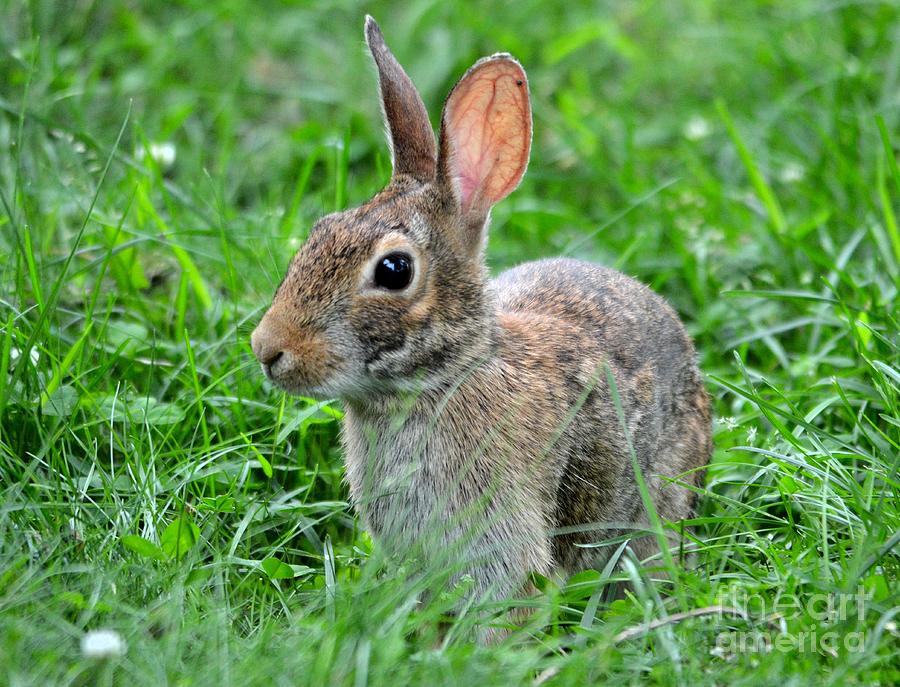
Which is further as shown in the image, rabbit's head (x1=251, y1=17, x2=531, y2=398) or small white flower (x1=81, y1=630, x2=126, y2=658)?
rabbit's head (x1=251, y1=17, x2=531, y2=398)

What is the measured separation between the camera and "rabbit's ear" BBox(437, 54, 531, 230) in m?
4.09

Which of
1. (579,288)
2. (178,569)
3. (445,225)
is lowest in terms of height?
(178,569)

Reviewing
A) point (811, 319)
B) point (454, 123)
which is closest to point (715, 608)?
point (454, 123)

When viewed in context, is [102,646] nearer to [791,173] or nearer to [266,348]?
[266,348]

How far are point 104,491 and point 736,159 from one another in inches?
166

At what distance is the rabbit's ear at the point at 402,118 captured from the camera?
4.24 metres

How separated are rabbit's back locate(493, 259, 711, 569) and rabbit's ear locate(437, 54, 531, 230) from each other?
0.45 metres

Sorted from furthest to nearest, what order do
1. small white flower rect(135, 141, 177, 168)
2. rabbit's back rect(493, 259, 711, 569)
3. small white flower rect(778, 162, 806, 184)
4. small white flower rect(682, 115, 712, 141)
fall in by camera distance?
small white flower rect(682, 115, 712, 141) → small white flower rect(778, 162, 806, 184) → small white flower rect(135, 141, 177, 168) → rabbit's back rect(493, 259, 711, 569)

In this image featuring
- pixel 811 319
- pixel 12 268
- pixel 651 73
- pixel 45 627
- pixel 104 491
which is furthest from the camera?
pixel 651 73

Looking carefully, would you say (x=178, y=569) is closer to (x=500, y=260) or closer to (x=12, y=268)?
(x=12, y=268)

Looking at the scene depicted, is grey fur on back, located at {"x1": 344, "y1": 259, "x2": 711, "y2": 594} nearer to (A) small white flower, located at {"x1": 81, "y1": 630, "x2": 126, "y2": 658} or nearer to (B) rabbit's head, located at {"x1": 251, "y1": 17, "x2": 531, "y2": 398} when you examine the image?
(B) rabbit's head, located at {"x1": 251, "y1": 17, "x2": 531, "y2": 398}

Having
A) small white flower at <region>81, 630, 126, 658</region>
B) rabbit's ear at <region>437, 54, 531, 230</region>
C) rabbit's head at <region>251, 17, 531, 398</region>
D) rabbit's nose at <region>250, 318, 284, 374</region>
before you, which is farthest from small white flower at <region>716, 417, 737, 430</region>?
small white flower at <region>81, 630, 126, 658</region>

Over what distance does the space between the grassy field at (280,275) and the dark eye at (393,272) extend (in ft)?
2.52

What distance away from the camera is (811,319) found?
17.2ft
